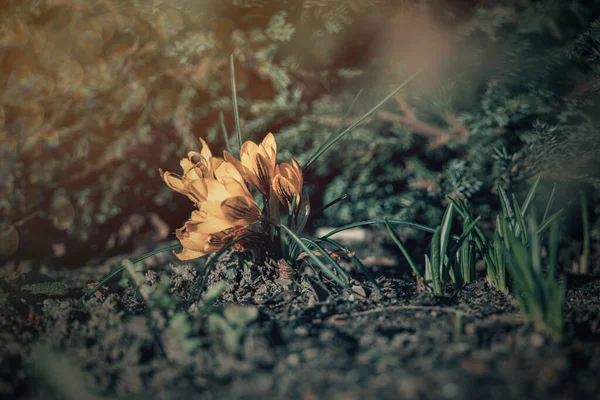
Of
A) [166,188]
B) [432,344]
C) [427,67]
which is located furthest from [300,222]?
[166,188]

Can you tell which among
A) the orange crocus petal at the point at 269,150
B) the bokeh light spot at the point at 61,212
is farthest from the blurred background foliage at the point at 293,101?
Answer: the orange crocus petal at the point at 269,150

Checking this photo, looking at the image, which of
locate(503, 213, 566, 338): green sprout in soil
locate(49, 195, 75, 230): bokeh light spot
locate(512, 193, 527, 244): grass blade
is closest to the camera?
locate(503, 213, 566, 338): green sprout in soil

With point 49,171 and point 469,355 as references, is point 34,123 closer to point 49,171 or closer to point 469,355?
point 49,171

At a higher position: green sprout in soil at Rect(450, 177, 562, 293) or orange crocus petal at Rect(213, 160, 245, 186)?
orange crocus petal at Rect(213, 160, 245, 186)

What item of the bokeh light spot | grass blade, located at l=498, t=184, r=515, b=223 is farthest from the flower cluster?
the bokeh light spot

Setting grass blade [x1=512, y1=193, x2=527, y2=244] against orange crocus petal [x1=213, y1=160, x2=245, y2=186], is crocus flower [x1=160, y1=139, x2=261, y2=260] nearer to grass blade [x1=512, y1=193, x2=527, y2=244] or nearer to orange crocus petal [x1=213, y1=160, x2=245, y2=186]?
orange crocus petal [x1=213, y1=160, x2=245, y2=186]

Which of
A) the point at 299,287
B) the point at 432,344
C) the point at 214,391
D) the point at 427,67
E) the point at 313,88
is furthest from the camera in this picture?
the point at 313,88
